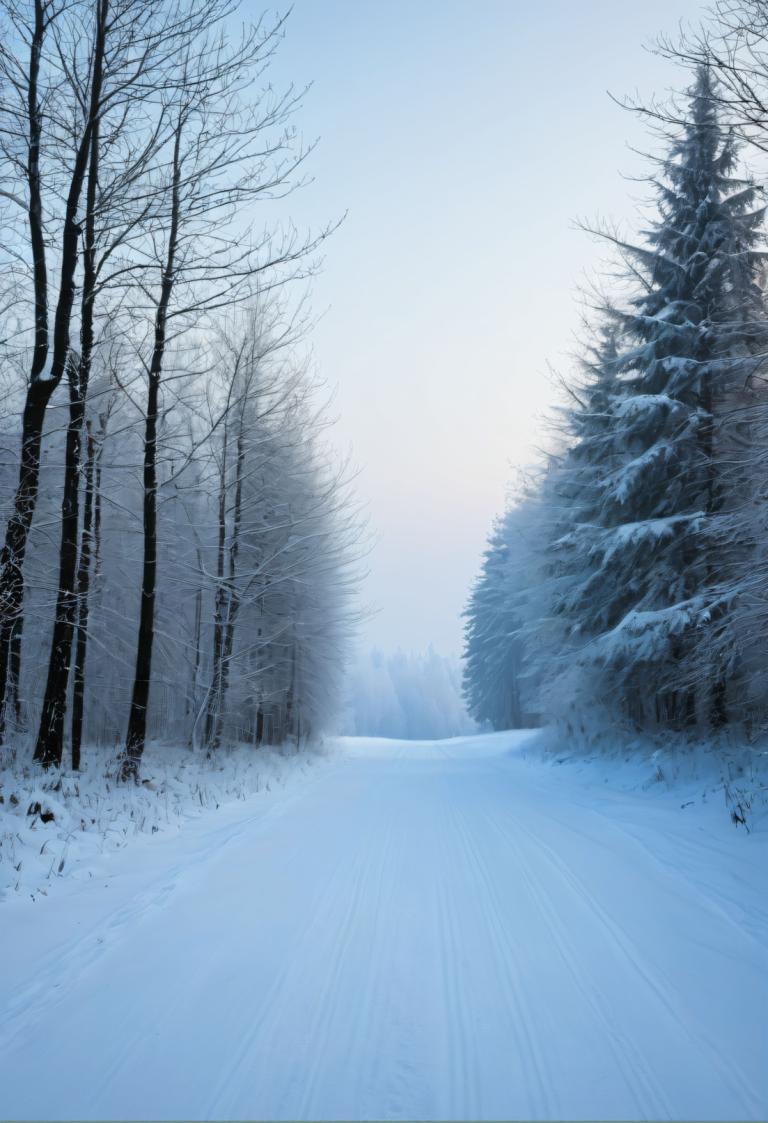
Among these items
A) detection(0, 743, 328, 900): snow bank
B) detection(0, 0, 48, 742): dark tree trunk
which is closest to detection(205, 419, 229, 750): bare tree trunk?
detection(0, 743, 328, 900): snow bank

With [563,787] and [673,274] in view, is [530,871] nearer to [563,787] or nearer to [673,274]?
[563,787]

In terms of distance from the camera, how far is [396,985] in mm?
3619

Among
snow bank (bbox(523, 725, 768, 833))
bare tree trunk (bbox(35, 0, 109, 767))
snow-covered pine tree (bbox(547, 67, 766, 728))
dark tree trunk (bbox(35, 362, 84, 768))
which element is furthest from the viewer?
snow-covered pine tree (bbox(547, 67, 766, 728))

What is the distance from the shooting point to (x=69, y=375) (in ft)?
30.5

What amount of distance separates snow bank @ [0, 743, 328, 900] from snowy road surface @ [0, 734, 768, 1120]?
0.38 metres

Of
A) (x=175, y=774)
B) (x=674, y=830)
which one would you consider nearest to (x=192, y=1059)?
(x=674, y=830)

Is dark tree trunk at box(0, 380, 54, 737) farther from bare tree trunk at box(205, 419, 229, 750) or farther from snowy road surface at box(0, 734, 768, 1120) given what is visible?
bare tree trunk at box(205, 419, 229, 750)

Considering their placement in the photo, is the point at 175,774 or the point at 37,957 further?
the point at 175,774

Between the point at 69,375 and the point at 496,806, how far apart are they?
32.6 feet

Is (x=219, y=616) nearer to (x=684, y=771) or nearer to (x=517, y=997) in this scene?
(x=684, y=771)

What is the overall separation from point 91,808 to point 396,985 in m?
5.38

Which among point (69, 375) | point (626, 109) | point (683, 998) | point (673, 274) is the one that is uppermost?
point (673, 274)

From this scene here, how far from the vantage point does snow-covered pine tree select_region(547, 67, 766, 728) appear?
1097 centimetres

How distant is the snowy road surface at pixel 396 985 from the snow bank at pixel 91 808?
38 cm
